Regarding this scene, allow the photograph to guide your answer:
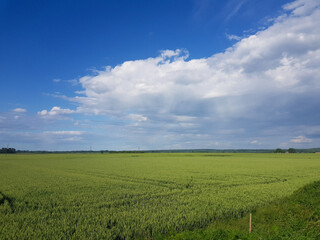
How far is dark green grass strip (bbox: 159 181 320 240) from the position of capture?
8648 millimetres

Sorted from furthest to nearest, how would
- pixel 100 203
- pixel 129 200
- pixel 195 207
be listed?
pixel 129 200 → pixel 100 203 → pixel 195 207

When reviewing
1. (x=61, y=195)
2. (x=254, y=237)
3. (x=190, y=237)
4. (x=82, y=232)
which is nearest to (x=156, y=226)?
(x=190, y=237)

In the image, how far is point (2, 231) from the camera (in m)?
9.90

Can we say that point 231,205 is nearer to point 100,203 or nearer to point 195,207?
point 195,207

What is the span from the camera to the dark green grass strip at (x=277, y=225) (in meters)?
8.65

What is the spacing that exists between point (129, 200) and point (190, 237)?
8.36 m

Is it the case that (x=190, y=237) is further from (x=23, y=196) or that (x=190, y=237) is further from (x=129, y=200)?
(x=23, y=196)

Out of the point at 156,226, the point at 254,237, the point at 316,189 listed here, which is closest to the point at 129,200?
the point at 156,226

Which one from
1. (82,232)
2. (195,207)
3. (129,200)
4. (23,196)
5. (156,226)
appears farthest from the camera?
(23,196)

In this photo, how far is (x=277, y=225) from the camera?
11117 millimetres

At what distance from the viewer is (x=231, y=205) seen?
1464 centimetres

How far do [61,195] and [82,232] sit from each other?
9141 millimetres

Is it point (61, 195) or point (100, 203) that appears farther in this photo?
point (61, 195)

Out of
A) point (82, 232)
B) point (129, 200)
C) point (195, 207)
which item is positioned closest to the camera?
point (82, 232)
